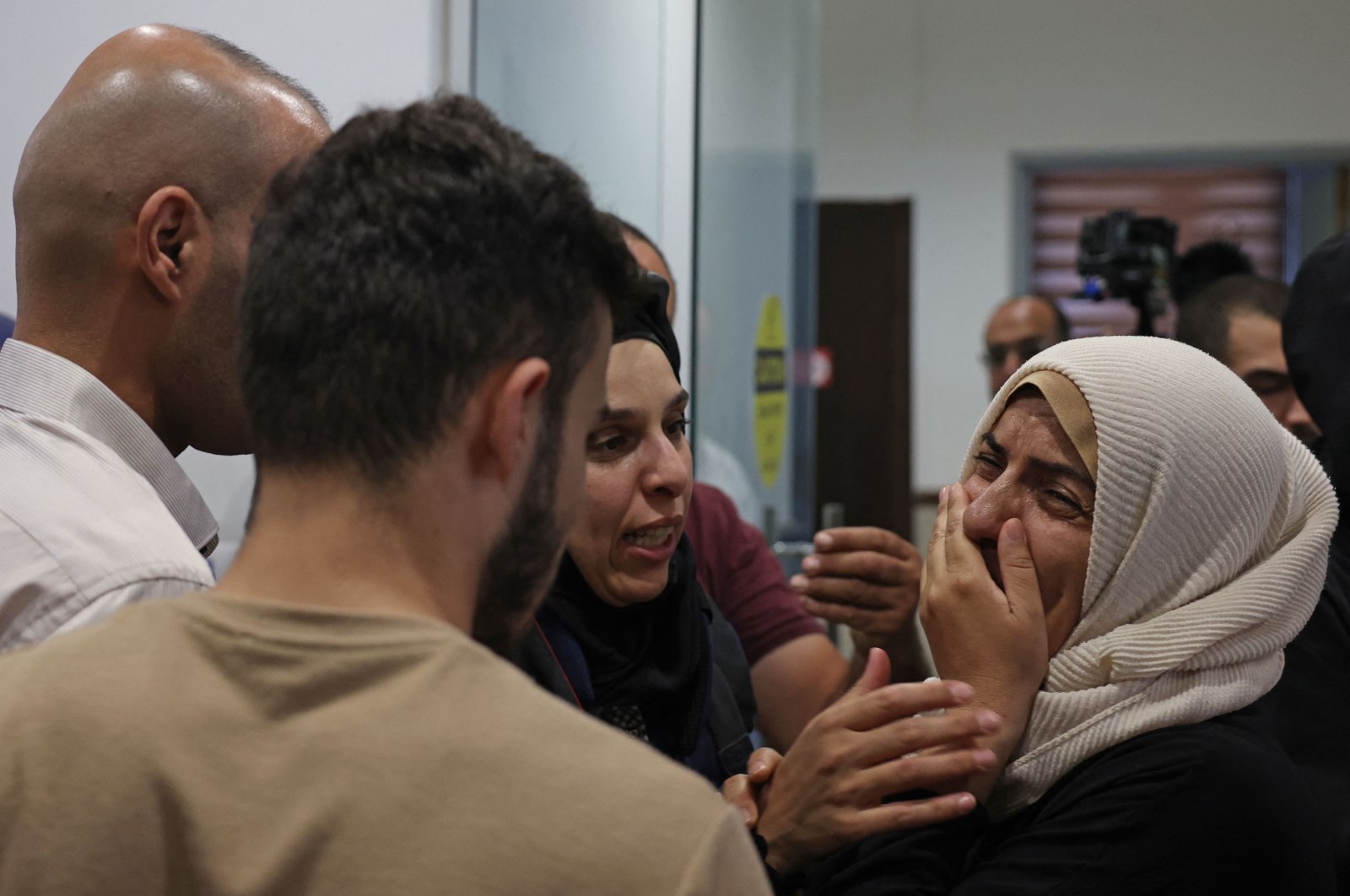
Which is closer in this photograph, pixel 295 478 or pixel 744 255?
pixel 295 478

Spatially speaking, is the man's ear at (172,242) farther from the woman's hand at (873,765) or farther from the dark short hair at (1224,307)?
the dark short hair at (1224,307)

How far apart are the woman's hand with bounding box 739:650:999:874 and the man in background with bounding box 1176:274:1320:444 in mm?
1845

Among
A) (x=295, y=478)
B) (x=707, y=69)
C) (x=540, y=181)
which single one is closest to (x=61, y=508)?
(x=295, y=478)

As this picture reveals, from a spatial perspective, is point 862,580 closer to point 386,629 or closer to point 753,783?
point 753,783

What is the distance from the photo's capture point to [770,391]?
3.45 meters

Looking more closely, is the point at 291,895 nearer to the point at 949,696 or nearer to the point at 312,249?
the point at 312,249

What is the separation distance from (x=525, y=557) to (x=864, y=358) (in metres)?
5.43

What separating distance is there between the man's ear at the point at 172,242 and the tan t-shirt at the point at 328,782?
63 centimetres

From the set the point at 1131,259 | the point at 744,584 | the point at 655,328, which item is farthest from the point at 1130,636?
the point at 1131,259

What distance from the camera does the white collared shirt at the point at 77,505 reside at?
1.08 metres

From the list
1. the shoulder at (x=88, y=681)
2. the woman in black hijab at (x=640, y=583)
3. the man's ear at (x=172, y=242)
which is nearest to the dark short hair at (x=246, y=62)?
the man's ear at (x=172, y=242)

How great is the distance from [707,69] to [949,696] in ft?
6.25

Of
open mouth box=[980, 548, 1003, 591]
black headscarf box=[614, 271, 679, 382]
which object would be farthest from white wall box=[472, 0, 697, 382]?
open mouth box=[980, 548, 1003, 591]

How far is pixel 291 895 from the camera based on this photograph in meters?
0.68
